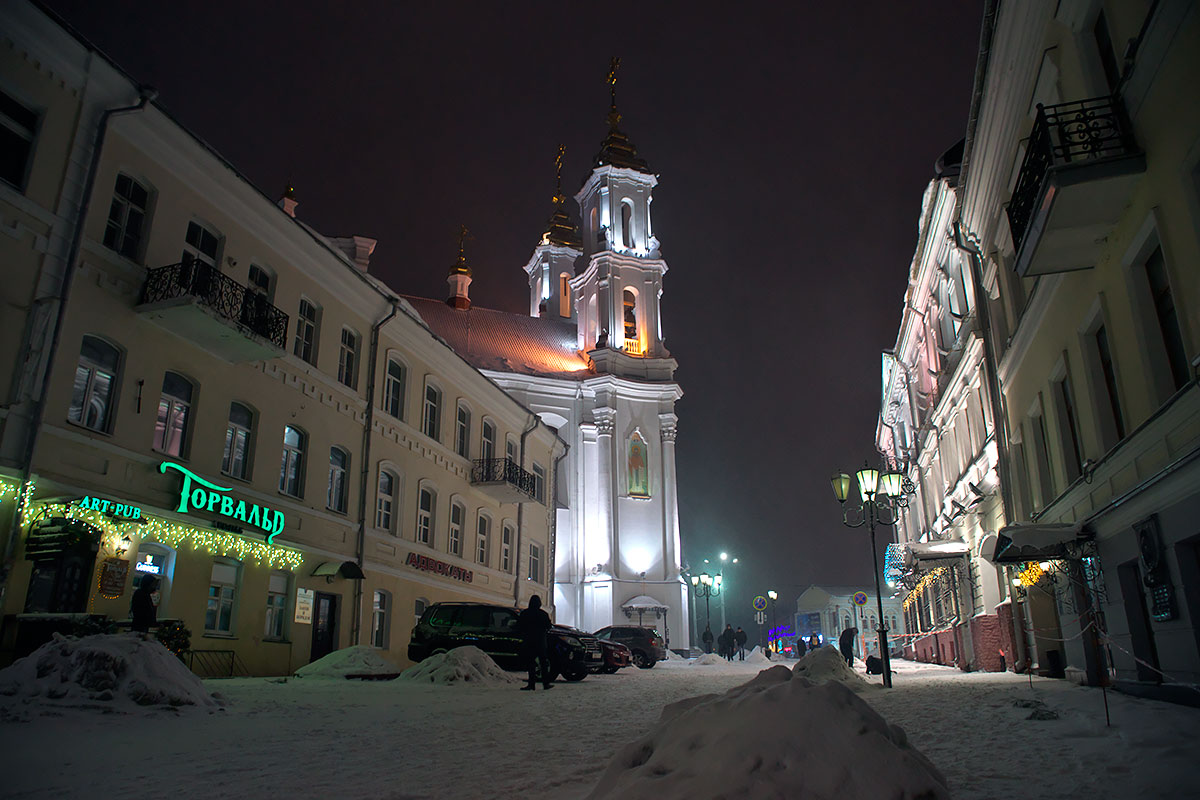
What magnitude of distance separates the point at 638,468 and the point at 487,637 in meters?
34.6

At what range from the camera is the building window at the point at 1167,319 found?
9.93m

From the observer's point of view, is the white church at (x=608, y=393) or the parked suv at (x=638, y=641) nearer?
the parked suv at (x=638, y=641)

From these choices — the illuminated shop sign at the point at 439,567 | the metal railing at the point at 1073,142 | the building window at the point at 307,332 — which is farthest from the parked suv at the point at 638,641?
the metal railing at the point at 1073,142

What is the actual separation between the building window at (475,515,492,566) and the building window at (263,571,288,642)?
11717 millimetres

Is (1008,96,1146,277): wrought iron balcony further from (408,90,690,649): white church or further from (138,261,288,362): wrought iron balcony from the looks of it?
(408,90,690,649): white church

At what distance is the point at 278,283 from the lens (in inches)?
827

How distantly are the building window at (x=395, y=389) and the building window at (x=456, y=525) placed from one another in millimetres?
4647

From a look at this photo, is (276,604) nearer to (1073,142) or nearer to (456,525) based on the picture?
(456,525)

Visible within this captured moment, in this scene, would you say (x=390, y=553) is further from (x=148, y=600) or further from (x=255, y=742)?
(x=255, y=742)

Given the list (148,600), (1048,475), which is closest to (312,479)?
(148,600)

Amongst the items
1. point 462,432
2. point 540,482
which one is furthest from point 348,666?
point 540,482

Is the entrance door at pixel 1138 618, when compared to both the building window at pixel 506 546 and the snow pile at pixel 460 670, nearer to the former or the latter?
the snow pile at pixel 460 670

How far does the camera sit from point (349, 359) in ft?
79.6

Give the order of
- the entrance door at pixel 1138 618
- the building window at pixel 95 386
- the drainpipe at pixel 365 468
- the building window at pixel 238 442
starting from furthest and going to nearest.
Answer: the drainpipe at pixel 365 468 < the building window at pixel 238 442 < the building window at pixel 95 386 < the entrance door at pixel 1138 618
